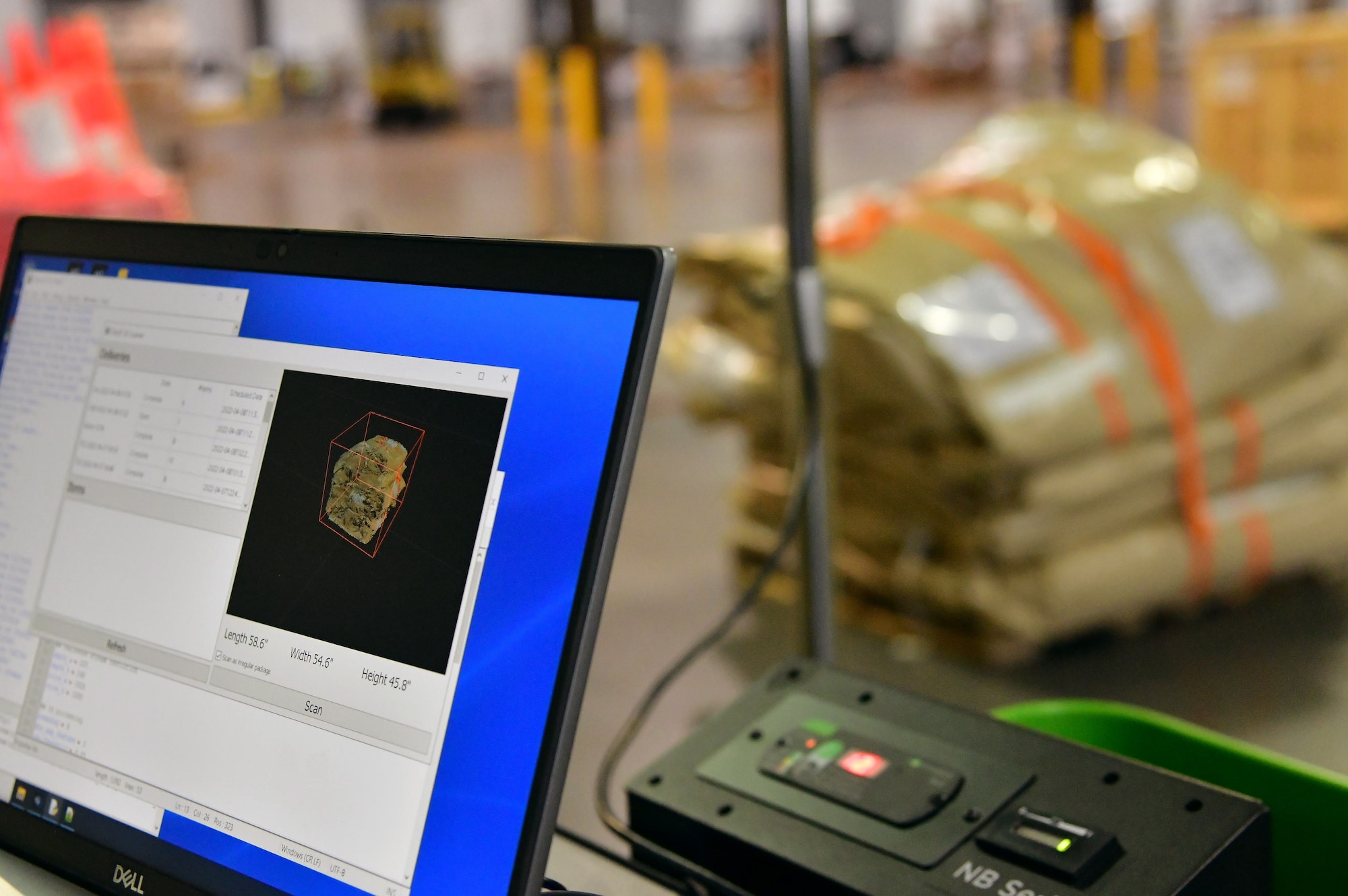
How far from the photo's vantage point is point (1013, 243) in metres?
2.07

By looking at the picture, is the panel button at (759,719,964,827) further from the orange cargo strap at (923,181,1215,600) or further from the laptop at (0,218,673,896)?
the orange cargo strap at (923,181,1215,600)

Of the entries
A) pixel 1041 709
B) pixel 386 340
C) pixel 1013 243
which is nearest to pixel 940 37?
pixel 1013 243

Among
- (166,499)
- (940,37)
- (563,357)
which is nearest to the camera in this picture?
(563,357)

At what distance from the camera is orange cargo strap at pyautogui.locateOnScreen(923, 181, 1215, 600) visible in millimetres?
2021

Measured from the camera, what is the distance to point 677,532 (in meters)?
2.93

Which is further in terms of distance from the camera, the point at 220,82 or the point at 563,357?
the point at 220,82

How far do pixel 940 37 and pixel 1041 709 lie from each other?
406 centimetres

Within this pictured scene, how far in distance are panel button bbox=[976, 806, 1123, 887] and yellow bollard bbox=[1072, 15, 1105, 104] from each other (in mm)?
5125

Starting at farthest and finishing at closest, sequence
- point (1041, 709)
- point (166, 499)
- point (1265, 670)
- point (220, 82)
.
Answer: point (220, 82) → point (1265, 670) → point (1041, 709) → point (166, 499)

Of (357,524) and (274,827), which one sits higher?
(357,524)

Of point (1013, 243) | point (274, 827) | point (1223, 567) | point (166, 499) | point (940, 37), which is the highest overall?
point (940, 37)

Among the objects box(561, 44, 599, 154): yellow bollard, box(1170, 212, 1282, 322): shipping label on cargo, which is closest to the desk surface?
box(1170, 212, 1282, 322): shipping label on cargo

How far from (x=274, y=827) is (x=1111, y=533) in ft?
5.96

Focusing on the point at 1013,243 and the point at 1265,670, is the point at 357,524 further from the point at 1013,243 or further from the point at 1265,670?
the point at 1265,670
